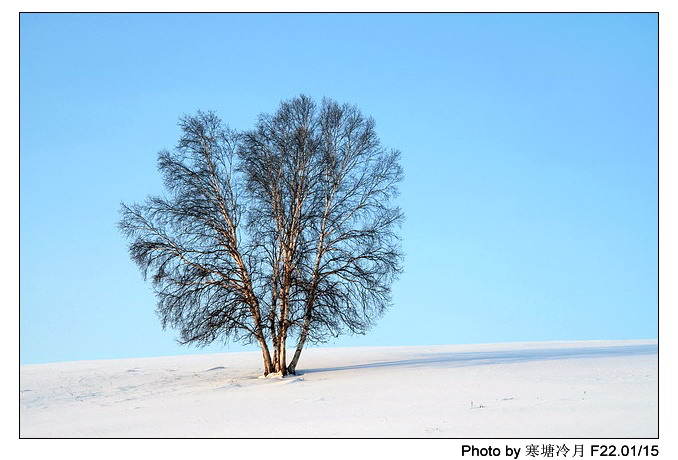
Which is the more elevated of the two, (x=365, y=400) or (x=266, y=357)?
(x=266, y=357)

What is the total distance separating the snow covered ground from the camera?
14.4 m

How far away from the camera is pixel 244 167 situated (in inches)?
961

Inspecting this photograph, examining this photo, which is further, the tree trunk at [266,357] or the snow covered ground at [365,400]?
the tree trunk at [266,357]

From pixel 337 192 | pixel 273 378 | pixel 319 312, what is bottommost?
pixel 273 378

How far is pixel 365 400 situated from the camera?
18156mm

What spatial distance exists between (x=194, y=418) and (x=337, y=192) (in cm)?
1066

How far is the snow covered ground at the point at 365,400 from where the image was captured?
14.4m

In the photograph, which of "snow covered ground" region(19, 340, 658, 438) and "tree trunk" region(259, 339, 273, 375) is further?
"tree trunk" region(259, 339, 273, 375)

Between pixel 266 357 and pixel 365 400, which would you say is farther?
pixel 266 357
